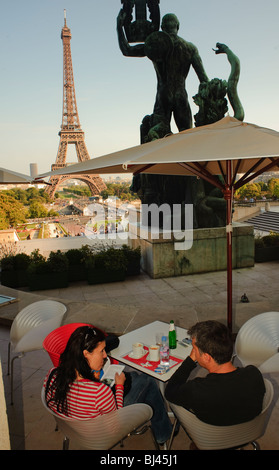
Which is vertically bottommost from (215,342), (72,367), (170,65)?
(72,367)

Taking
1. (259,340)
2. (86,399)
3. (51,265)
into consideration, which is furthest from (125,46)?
(86,399)

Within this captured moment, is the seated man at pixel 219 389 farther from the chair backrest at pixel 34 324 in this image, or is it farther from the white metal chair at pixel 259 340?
the chair backrest at pixel 34 324

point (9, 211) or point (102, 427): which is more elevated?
point (102, 427)

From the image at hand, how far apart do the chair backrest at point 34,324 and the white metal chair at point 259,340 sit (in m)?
2.20

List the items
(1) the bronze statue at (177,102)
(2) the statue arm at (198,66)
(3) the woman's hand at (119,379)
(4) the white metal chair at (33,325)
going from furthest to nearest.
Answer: (2) the statue arm at (198,66) → (1) the bronze statue at (177,102) → (4) the white metal chair at (33,325) → (3) the woman's hand at (119,379)

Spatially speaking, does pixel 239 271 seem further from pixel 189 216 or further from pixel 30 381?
pixel 30 381

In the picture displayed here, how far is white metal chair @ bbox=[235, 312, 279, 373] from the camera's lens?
12.1 ft

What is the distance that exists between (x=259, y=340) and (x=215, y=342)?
161 cm

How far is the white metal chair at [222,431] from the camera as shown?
Answer: 7.79ft

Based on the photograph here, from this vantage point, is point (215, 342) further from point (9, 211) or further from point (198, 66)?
point (9, 211)

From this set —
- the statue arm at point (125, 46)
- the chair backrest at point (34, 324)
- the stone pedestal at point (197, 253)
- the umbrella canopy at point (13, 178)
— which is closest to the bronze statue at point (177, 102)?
the statue arm at point (125, 46)

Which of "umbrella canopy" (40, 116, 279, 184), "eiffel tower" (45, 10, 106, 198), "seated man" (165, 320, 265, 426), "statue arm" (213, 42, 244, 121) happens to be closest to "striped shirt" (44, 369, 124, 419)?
"seated man" (165, 320, 265, 426)

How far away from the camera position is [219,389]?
226 cm
